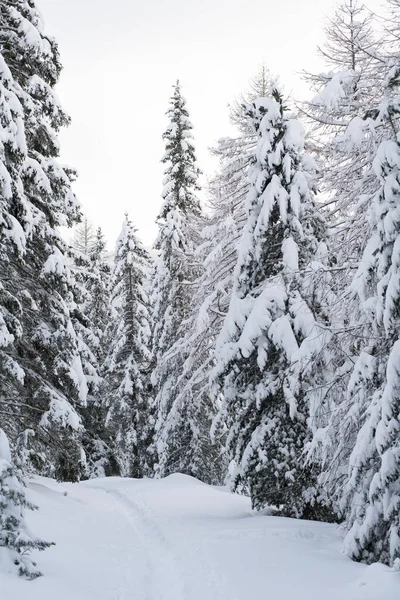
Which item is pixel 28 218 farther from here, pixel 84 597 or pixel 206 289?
pixel 84 597

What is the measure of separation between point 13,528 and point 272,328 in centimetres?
600

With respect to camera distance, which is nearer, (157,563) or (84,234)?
(157,563)

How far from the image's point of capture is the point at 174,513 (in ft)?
40.2

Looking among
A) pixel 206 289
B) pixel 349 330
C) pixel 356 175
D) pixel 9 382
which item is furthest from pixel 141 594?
pixel 206 289

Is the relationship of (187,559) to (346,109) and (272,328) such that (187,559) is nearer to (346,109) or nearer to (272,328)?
(272,328)

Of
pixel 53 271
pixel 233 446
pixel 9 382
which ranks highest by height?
pixel 53 271

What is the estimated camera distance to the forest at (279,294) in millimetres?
6785

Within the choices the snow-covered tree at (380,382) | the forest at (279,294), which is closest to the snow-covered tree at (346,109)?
the forest at (279,294)

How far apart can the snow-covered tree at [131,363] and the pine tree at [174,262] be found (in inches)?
73.3

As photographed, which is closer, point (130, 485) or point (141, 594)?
point (141, 594)

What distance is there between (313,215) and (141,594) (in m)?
8.07

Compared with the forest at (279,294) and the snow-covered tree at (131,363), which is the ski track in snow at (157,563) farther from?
→ the snow-covered tree at (131,363)

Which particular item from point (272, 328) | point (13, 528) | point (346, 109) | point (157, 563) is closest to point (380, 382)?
point (272, 328)

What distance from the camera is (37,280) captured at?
12.5 metres
